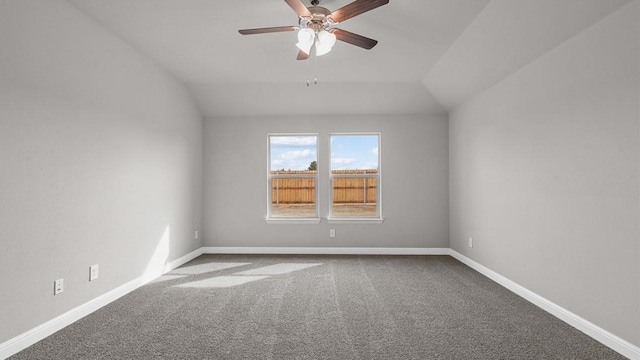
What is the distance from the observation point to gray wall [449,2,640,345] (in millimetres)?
2012

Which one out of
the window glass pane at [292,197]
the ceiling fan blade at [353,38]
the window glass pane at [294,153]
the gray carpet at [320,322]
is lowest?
the gray carpet at [320,322]

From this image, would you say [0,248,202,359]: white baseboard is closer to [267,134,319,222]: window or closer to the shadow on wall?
the shadow on wall

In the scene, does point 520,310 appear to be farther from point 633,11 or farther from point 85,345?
point 85,345

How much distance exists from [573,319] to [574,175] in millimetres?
1080

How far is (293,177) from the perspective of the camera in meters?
5.07

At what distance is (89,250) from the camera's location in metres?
2.67

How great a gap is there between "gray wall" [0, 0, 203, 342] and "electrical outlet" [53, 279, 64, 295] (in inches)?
1.4

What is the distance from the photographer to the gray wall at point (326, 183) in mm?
4879

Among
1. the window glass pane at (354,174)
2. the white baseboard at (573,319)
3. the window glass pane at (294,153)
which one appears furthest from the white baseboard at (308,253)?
the window glass pane at (294,153)

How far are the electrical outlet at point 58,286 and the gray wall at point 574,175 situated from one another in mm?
3838

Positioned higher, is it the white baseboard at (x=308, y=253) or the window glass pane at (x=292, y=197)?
the window glass pane at (x=292, y=197)

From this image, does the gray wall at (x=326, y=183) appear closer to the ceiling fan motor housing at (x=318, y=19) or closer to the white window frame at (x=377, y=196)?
the white window frame at (x=377, y=196)

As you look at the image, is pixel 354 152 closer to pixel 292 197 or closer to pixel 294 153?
pixel 294 153

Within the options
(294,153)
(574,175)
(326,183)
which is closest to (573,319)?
(574,175)
